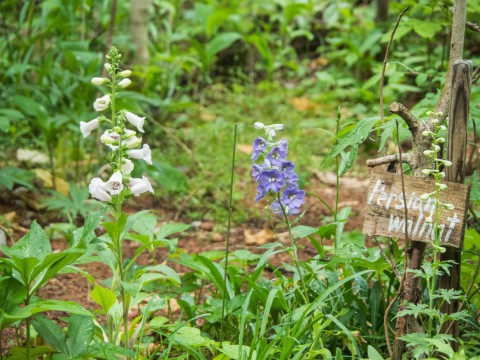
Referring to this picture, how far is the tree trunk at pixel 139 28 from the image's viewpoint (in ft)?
17.0

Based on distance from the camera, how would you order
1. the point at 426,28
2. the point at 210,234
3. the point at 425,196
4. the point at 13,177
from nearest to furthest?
the point at 425,196 < the point at 426,28 < the point at 13,177 < the point at 210,234

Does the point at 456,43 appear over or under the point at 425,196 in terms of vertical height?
over

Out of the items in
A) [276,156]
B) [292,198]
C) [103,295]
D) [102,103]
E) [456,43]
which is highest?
[456,43]

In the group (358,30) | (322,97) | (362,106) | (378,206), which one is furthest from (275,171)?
(358,30)

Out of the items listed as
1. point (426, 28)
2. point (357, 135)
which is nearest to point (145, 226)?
point (357, 135)

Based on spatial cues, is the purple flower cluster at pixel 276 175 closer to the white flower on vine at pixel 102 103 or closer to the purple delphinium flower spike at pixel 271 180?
the purple delphinium flower spike at pixel 271 180

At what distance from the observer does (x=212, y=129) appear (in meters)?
5.20

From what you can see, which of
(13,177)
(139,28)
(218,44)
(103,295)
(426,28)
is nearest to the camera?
(103,295)

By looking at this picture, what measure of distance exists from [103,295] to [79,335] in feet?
0.47

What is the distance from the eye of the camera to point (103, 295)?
2178mm

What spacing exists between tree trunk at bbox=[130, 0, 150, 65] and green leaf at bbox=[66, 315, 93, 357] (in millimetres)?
3393

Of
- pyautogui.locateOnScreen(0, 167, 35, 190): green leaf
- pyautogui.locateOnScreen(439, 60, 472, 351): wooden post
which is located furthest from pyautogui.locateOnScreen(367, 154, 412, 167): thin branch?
pyautogui.locateOnScreen(0, 167, 35, 190): green leaf

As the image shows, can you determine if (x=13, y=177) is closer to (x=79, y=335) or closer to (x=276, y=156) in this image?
(x=79, y=335)

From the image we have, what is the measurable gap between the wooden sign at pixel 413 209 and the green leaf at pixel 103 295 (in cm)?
85
